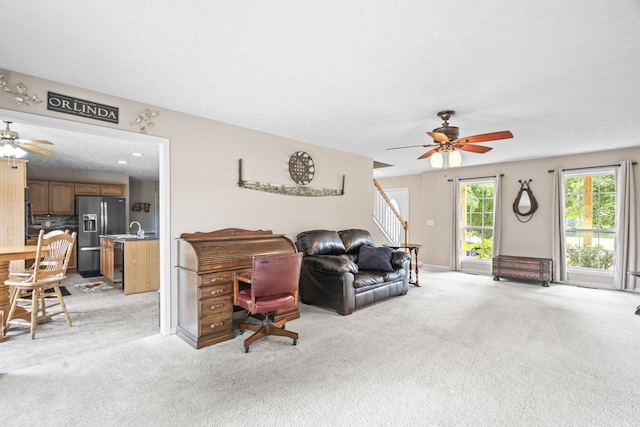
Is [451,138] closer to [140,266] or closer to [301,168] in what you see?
[301,168]

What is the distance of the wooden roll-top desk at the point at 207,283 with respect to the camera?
2951 mm

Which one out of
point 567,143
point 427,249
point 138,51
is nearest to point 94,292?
point 138,51

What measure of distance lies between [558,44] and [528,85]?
27.0 inches

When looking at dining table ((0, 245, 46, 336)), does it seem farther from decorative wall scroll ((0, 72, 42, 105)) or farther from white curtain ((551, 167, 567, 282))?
white curtain ((551, 167, 567, 282))

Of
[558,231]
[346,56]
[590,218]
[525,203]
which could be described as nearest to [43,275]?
[346,56]

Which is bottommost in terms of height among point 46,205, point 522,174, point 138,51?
point 46,205

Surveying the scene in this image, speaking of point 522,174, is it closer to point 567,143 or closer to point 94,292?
point 567,143

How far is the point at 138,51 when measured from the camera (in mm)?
2168

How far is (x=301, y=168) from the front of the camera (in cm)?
472

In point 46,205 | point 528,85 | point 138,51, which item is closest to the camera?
point 138,51

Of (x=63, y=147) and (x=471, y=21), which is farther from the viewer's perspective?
(x=63, y=147)

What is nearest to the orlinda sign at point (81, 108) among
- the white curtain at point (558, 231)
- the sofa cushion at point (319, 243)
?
the sofa cushion at point (319, 243)

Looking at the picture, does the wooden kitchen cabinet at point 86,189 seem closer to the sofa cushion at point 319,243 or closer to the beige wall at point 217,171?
the beige wall at point 217,171

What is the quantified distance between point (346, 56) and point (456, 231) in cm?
577
